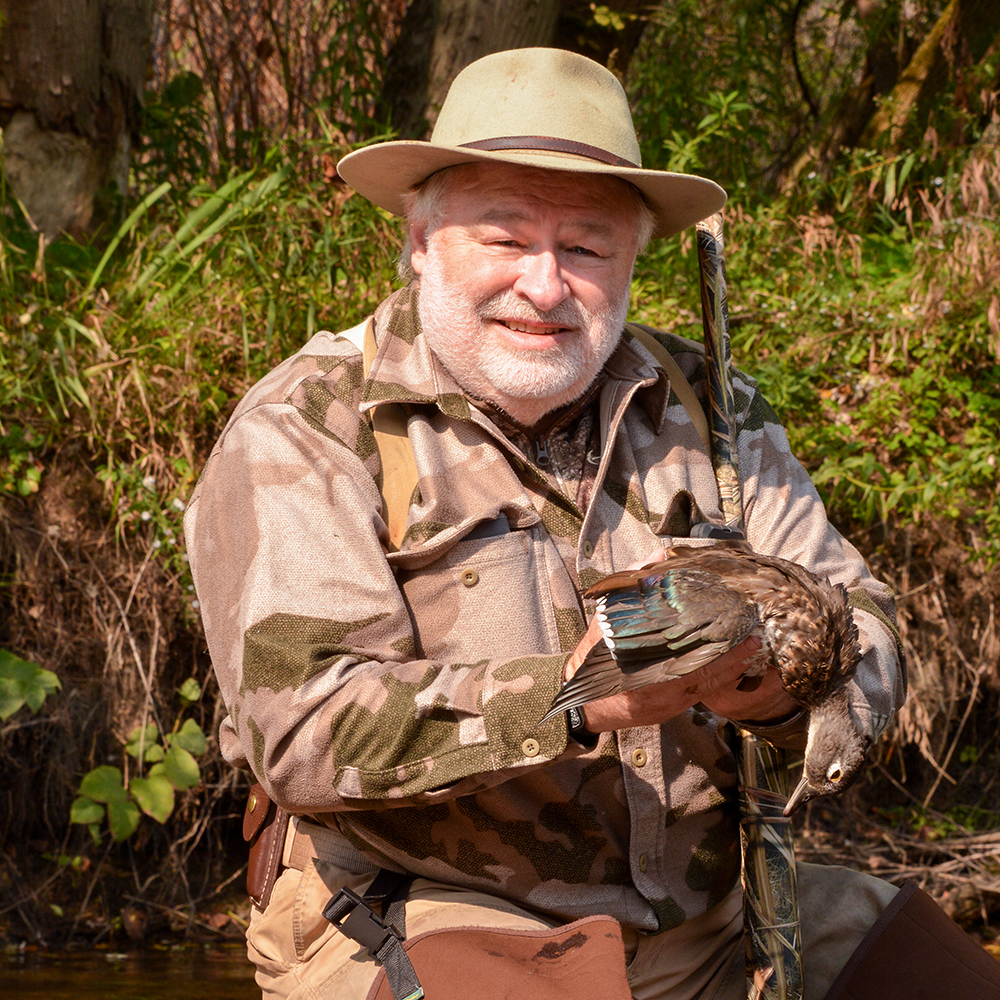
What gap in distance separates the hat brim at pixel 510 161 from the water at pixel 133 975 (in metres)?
2.42

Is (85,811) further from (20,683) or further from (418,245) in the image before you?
(418,245)

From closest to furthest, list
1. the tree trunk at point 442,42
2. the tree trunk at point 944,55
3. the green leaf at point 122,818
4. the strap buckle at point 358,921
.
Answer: the strap buckle at point 358,921 < the green leaf at point 122,818 < the tree trunk at point 442,42 < the tree trunk at point 944,55

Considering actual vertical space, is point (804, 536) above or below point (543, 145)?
below

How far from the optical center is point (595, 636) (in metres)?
1.84

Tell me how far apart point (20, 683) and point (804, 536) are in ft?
7.73

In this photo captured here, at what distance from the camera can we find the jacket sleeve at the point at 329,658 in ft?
6.29

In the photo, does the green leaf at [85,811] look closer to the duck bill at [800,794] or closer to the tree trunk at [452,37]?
the duck bill at [800,794]

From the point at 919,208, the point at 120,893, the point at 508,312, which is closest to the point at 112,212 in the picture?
the point at 120,893

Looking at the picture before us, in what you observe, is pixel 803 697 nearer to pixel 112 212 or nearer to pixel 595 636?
pixel 595 636

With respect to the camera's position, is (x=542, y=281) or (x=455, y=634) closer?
(x=455, y=634)

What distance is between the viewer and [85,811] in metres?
3.61

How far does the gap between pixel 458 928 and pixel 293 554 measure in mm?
713

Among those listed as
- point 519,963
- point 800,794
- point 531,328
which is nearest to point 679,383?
point 531,328

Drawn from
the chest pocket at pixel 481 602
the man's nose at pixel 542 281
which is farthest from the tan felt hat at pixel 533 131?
the chest pocket at pixel 481 602
